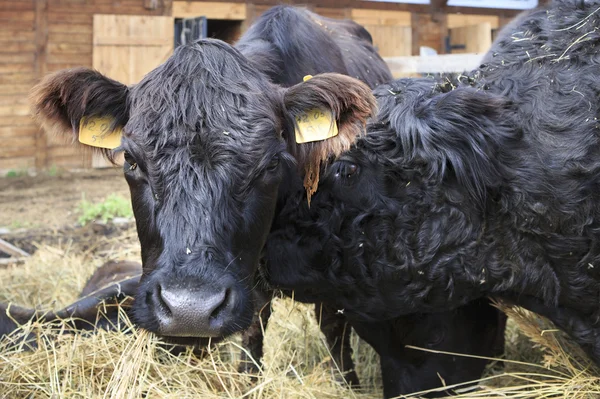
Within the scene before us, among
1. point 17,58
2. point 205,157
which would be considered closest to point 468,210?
point 205,157

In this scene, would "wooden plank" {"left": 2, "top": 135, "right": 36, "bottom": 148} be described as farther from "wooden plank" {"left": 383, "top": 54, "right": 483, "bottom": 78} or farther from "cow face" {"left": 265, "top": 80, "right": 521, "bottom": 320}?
"cow face" {"left": 265, "top": 80, "right": 521, "bottom": 320}

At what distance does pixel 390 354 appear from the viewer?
349cm

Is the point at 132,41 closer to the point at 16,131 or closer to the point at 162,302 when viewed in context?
the point at 16,131

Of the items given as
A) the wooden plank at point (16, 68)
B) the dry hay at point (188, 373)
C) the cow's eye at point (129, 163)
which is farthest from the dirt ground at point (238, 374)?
the wooden plank at point (16, 68)

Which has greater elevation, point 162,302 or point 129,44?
point 129,44

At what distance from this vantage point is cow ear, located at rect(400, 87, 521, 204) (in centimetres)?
304

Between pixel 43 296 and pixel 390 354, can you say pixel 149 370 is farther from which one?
pixel 43 296

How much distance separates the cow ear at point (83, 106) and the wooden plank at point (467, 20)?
513 inches

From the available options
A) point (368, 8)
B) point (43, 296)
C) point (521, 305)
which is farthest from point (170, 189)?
point (368, 8)

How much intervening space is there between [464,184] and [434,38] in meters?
12.5

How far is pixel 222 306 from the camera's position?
243cm

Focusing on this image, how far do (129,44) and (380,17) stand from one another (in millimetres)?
5124

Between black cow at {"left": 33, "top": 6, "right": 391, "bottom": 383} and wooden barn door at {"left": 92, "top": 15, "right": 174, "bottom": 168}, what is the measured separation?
9234 millimetres

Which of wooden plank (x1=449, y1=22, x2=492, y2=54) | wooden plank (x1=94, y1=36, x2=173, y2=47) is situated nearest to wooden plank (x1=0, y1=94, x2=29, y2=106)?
wooden plank (x1=94, y1=36, x2=173, y2=47)
